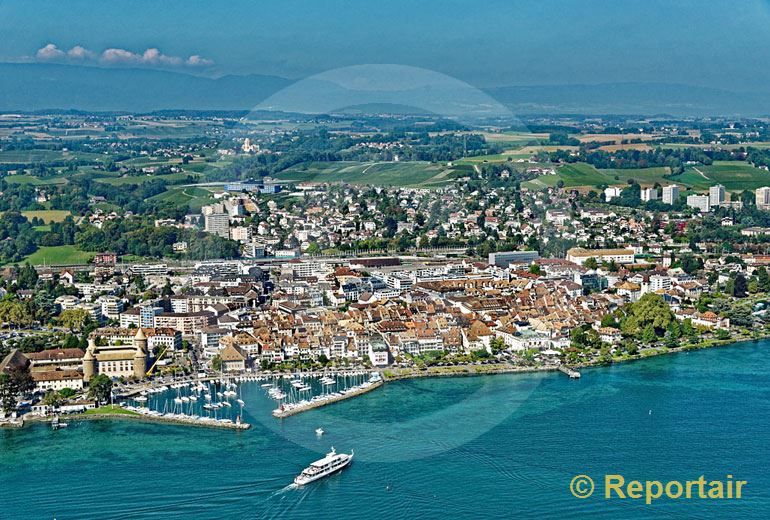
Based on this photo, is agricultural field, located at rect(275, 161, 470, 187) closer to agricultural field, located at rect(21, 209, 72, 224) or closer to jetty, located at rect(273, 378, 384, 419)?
agricultural field, located at rect(21, 209, 72, 224)

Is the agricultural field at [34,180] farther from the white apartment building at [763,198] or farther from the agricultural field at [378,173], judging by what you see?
the white apartment building at [763,198]

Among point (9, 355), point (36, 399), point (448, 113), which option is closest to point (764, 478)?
point (36, 399)

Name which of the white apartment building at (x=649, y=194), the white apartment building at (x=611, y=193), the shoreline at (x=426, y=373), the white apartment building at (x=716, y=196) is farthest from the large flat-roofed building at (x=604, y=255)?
the white apartment building at (x=649, y=194)

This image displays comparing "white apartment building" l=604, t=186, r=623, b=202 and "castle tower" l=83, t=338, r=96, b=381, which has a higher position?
"white apartment building" l=604, t=186, r=623, b=202

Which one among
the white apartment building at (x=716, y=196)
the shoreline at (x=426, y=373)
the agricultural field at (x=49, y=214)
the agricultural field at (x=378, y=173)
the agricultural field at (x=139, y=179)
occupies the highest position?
the agricultural field at (x=378, y=173)

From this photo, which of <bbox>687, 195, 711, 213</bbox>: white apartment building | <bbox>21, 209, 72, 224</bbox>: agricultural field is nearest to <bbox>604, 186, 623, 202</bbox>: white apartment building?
<bbox>687, 195, 711, 213</bbox>: white apartment building

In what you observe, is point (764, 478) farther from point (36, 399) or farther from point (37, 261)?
point (37, 261)

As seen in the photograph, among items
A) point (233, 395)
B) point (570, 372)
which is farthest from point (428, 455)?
point (570, 372)
